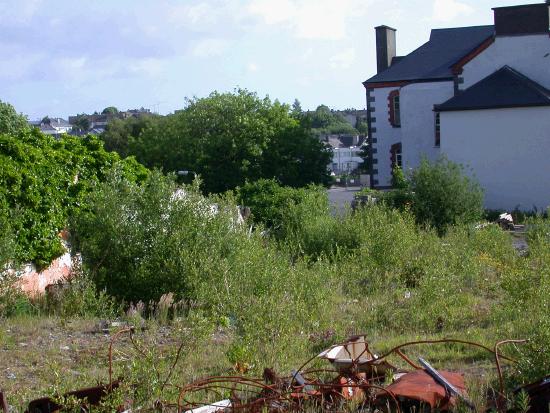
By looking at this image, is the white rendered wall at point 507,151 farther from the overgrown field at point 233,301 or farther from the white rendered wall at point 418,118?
the overgrown field at point 233,301

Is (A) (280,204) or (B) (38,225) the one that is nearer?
(B) (38,225)

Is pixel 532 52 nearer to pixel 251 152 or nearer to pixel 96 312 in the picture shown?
pixel 251 152

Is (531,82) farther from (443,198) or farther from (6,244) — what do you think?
(6,244)

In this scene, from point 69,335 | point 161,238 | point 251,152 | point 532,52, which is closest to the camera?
point 69,335

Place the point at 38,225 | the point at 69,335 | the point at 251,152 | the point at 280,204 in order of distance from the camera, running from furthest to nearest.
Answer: the point at 251,152, the point at 280,204, the point at 38,225, the point at 69,335

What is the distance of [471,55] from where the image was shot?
1398 inches

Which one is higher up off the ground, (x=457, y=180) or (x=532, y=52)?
(x=532, y=52)

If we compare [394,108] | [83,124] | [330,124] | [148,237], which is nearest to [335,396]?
[148,237]

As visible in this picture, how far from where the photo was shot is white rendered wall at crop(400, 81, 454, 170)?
1538 inches

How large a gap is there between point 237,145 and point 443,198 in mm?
23049

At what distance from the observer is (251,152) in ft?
149

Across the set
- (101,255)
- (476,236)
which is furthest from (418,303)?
(476,236)

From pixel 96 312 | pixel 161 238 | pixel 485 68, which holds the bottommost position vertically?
pixel 96 312

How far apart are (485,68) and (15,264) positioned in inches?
1062
